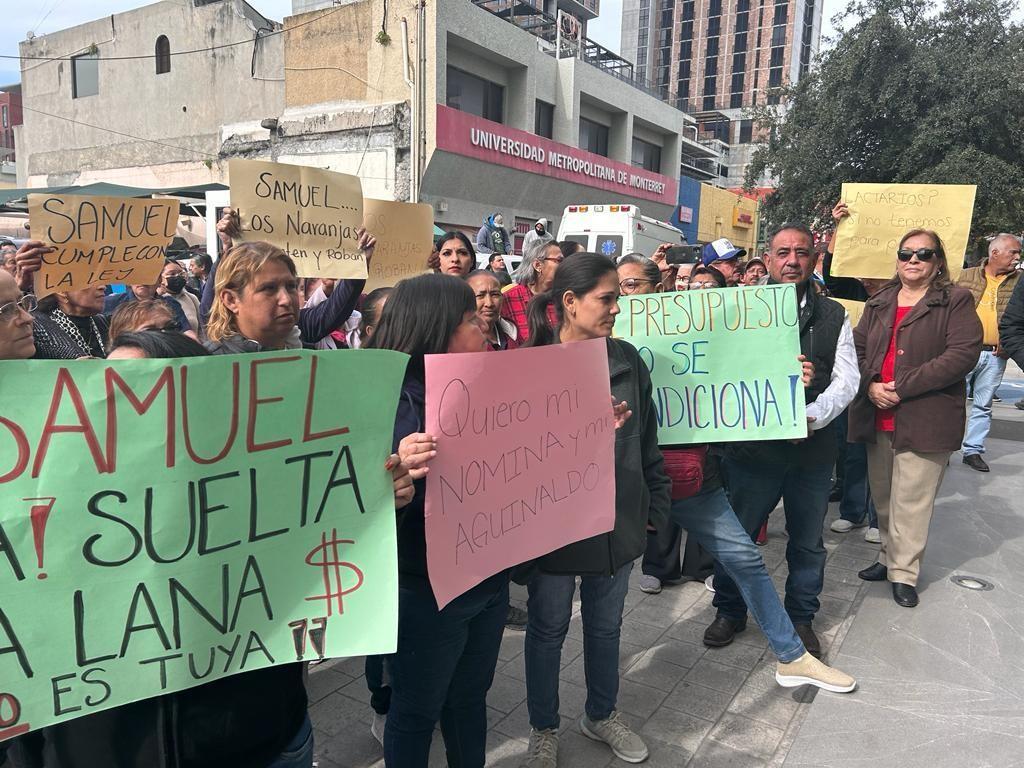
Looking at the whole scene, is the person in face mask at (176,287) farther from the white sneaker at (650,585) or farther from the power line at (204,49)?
the power line at (204,49)

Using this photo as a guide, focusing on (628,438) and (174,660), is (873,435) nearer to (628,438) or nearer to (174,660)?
(628,438)

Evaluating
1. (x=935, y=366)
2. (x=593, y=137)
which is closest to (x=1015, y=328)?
(x=935, y=366)

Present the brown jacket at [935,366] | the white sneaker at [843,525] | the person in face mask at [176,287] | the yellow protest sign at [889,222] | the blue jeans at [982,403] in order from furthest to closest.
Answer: the blue jeans at [982,403]
the person in face mask at [176,287]
the white sneaker at [843,525]
the yellow protest sign at [889,222]
the brown jacket at [935,366]

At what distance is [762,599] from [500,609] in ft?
4.30

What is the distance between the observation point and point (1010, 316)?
4137mm

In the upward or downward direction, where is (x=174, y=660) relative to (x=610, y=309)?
downward

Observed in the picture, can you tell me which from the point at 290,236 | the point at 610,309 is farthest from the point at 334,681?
the point at 290,236

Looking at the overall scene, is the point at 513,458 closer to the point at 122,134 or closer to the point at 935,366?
the point at 935,366

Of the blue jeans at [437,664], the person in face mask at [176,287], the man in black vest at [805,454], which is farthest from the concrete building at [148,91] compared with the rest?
the blue jeans at [437,664]

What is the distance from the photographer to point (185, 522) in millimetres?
1486

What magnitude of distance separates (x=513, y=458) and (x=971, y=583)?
363cm

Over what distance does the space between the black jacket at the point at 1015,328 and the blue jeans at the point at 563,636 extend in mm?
3014

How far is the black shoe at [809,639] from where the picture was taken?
3408 mm

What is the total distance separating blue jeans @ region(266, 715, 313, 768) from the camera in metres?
1.67
